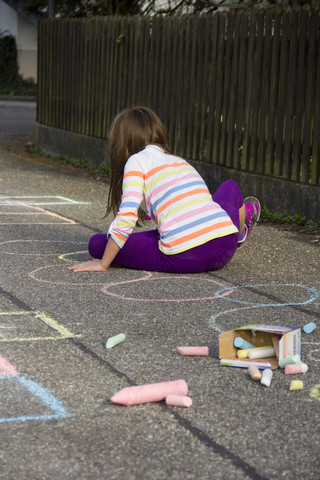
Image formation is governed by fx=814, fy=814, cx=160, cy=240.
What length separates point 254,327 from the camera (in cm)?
372

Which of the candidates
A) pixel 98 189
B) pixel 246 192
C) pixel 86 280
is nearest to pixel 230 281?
pixel 86 280

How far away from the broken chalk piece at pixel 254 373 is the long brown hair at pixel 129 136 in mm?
2073

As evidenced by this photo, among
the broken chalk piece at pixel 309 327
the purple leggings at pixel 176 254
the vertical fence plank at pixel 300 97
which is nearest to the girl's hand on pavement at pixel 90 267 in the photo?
the purple leggings at pixel 176 254

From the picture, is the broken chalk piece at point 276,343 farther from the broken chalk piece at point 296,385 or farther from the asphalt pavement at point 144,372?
the broken chalk piece at point 296,385

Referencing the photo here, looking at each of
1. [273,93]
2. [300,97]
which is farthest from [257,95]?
[300,97]

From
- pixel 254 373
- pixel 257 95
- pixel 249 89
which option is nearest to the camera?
pixel 254 373

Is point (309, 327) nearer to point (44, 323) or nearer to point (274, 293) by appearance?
point (274, 293)

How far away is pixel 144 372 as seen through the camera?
346cm

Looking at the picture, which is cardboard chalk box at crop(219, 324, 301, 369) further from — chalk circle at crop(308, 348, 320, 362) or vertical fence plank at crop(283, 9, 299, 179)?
vertical fence plank at crop(283, 9, 299, 179)

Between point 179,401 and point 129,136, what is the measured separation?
2.43m

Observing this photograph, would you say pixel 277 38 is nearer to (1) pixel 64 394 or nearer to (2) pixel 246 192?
(2) pixel 246 192

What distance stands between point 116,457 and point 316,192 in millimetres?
5076

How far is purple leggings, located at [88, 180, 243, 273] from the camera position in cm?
513

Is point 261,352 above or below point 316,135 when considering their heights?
below
